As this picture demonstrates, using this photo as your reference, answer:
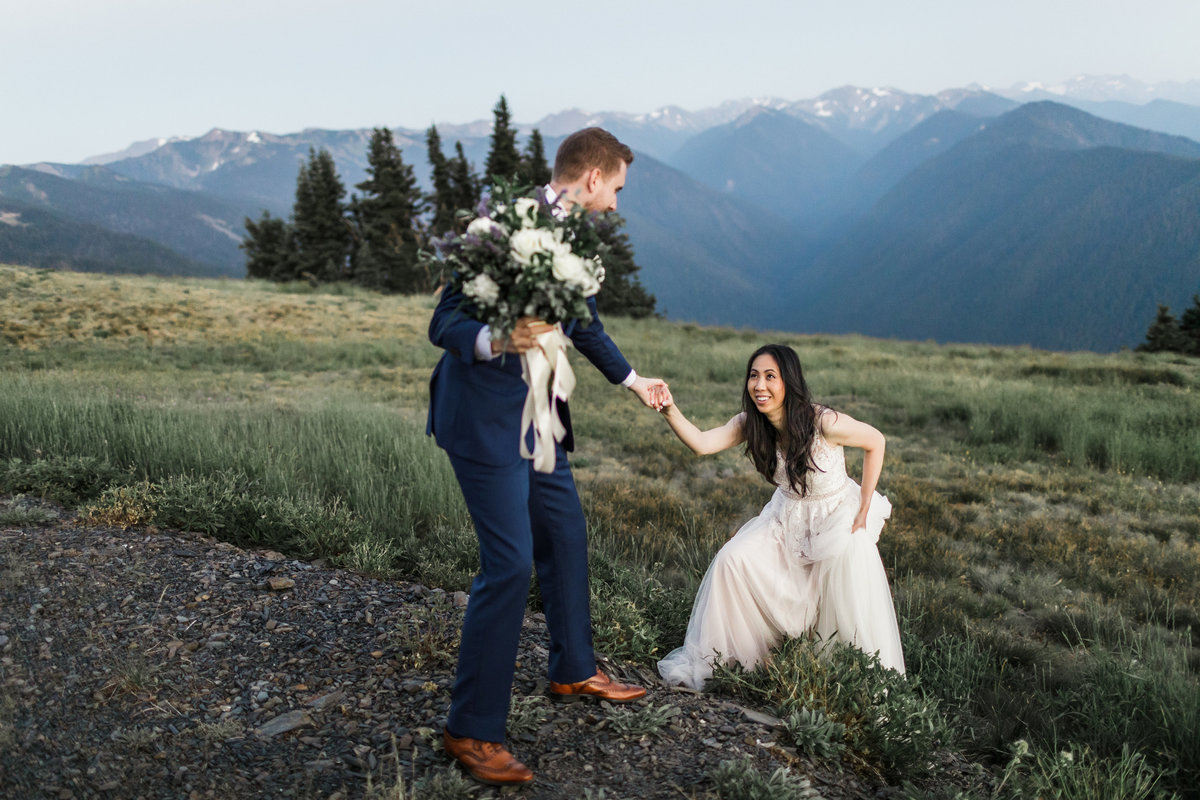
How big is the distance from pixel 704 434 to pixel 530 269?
82.4 inches

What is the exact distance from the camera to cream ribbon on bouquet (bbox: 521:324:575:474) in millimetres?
2582

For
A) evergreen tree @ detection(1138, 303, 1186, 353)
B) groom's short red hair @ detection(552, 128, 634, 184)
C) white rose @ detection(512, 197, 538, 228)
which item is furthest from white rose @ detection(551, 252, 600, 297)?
evergreen tree @ detection(1138, 303, 1186, 353)

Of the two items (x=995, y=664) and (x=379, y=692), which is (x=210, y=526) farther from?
(x=995, y=664)

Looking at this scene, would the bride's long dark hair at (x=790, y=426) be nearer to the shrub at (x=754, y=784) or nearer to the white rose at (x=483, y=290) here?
the shrub at (x=754, y=784)

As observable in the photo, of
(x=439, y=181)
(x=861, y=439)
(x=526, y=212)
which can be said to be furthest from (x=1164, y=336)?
(x=526, y=212)

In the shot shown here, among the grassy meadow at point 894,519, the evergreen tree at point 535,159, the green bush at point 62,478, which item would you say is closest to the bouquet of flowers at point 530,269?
the grassy meadow at point 894,519

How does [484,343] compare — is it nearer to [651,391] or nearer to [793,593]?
[651,391]

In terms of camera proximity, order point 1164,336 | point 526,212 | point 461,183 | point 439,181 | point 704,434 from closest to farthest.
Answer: point 526,212
point 704,434
point 1164,336
point 439,181
point 461,183

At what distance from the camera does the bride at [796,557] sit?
12.9ft

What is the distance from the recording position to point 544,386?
8.61 feet

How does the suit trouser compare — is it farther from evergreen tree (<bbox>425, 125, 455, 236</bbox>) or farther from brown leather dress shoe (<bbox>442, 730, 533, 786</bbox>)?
evergreen tree (<bbox>425, 125, 455, 236</bbox>)

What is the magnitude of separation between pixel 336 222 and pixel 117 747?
53.2 m

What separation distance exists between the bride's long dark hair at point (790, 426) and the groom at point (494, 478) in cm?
137

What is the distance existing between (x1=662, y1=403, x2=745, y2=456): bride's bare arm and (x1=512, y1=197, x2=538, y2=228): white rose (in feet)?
5.33
